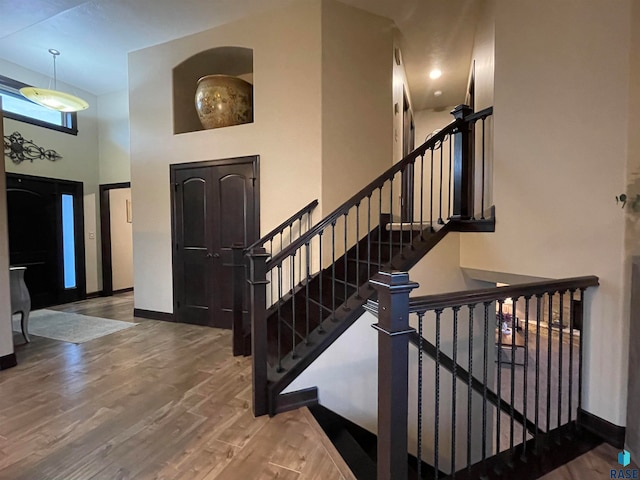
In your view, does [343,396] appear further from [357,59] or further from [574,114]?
[357,59]

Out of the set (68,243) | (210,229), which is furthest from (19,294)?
(68,243)

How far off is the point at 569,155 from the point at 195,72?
4.31 m

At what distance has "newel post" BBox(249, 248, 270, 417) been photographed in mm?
2166

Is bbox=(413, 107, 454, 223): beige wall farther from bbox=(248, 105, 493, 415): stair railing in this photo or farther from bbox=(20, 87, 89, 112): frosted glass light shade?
bbox=(20, 87, 89, 112): frosted glass light shade

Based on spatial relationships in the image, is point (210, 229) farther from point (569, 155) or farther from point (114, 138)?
point (569, 155)

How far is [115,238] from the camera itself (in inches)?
251

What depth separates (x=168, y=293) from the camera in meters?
4.40

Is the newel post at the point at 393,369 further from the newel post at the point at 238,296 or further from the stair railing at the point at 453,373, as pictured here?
the newel post at the point at 238,296

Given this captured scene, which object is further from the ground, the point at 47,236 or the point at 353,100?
the point at 353,100

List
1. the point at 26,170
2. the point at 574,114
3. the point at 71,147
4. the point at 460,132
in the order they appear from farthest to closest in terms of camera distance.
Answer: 1. the point at 71,147
2. the point at 26,170
3. the point at 460,132
4. the point at 574,114

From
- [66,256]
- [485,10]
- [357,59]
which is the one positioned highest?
[485,10]

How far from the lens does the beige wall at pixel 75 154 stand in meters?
4.95

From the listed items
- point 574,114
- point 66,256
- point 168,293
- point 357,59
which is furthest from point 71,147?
point 574,114

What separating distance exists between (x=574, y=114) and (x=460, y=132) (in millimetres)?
852
